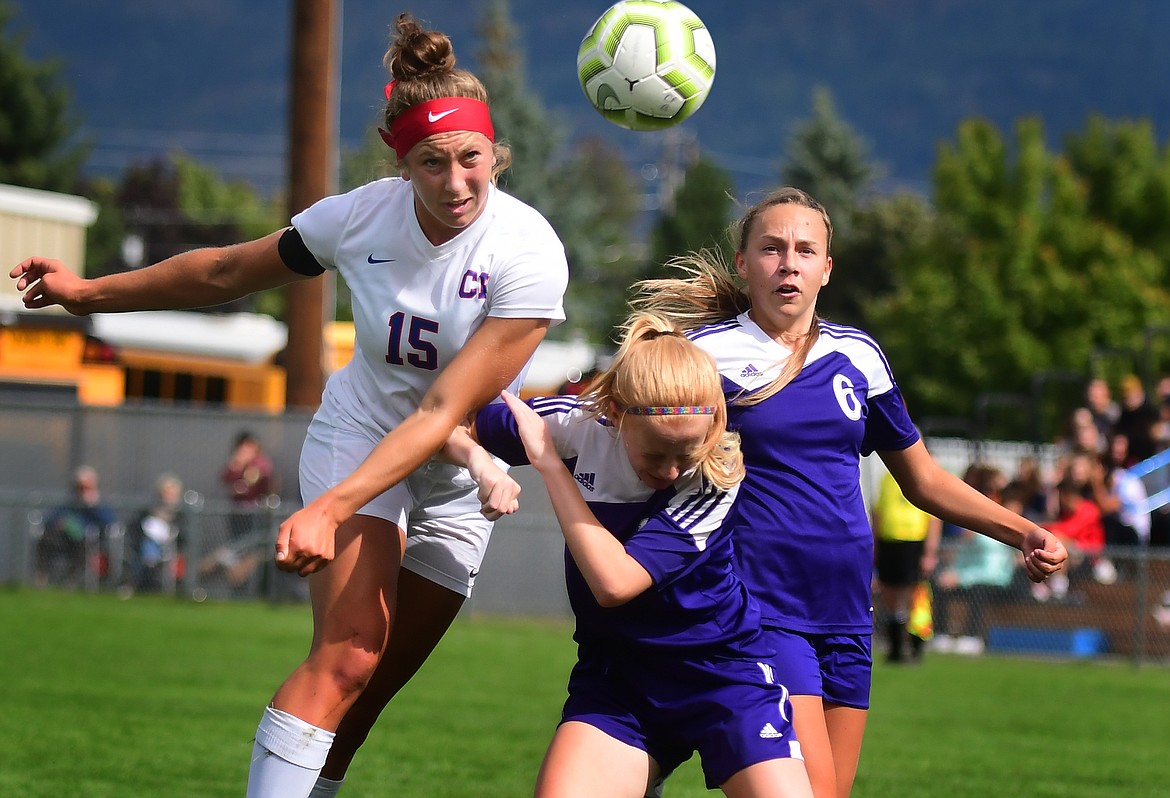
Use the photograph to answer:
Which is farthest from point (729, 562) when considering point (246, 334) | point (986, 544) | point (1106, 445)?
point (246, 334)

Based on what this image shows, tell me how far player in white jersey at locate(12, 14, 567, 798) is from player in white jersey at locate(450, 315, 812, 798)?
0.96 feet

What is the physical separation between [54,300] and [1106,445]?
13.6 metres

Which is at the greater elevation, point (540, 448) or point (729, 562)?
point (540, 448)

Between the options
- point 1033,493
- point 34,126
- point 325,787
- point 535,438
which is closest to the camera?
point 535,438

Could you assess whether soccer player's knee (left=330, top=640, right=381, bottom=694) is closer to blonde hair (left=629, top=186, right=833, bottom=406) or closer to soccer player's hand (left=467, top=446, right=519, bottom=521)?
soccer player's hand (left=467, top=446, right=519, bottom=521)

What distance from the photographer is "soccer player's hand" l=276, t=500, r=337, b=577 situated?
3.58m

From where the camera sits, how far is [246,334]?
2309 centimetres

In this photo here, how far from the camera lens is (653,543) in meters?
3.84

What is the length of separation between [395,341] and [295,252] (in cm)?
43

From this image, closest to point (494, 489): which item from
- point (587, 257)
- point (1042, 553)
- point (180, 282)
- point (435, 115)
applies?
point (435, 115)

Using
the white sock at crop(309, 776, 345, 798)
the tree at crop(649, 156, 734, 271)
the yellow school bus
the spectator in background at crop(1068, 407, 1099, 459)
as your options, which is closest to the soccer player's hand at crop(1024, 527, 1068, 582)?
the white sock at crop(309, 776, 345, 798)

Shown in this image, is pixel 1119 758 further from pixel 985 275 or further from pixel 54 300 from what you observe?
pixel 985 275

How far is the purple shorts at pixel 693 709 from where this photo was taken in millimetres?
3807

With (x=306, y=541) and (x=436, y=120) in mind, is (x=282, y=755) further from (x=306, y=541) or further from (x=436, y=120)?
(x=436, y=120)
